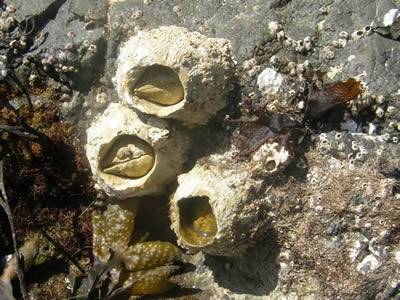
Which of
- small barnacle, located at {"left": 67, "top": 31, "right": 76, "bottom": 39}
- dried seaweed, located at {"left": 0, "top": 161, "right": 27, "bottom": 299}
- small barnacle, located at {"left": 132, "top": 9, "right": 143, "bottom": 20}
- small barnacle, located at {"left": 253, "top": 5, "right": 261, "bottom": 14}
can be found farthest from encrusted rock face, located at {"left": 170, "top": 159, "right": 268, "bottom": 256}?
small barnacle, located at {"left": 67, "top": 31, "right": 76, "bottom": 39}

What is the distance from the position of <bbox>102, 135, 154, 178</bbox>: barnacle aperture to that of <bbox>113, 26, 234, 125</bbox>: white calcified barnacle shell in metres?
0.30

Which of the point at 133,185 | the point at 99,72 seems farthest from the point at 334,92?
the point at 99,72

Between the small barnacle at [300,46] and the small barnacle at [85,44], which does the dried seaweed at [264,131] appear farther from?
the small barnacle at [85,44]

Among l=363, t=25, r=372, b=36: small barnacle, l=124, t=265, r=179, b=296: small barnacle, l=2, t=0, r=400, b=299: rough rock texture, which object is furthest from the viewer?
l=124, t=265, r=179, b=296: small barnacle

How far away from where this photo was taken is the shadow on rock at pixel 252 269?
3152 mm

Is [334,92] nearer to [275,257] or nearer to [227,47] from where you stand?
[227,47]

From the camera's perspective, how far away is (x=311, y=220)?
2988 millimetres

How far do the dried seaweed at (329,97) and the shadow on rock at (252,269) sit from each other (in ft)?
3.16

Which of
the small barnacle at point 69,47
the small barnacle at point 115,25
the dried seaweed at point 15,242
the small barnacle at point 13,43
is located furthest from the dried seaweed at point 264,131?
the small barnacle at point 13,43

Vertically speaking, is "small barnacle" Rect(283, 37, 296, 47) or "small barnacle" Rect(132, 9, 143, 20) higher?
"small barnacle" Rect(132, 9, 143, 20)

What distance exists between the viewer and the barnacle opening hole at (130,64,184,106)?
2.98 metres

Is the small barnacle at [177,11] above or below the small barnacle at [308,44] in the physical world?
above

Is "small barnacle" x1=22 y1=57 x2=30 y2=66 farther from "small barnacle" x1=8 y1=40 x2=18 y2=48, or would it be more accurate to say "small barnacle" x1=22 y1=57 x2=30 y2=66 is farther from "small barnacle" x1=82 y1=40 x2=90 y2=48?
"small barnacle" x1=82 y1=40 x2=90 y2=48

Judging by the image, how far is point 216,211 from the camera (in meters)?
2.89
